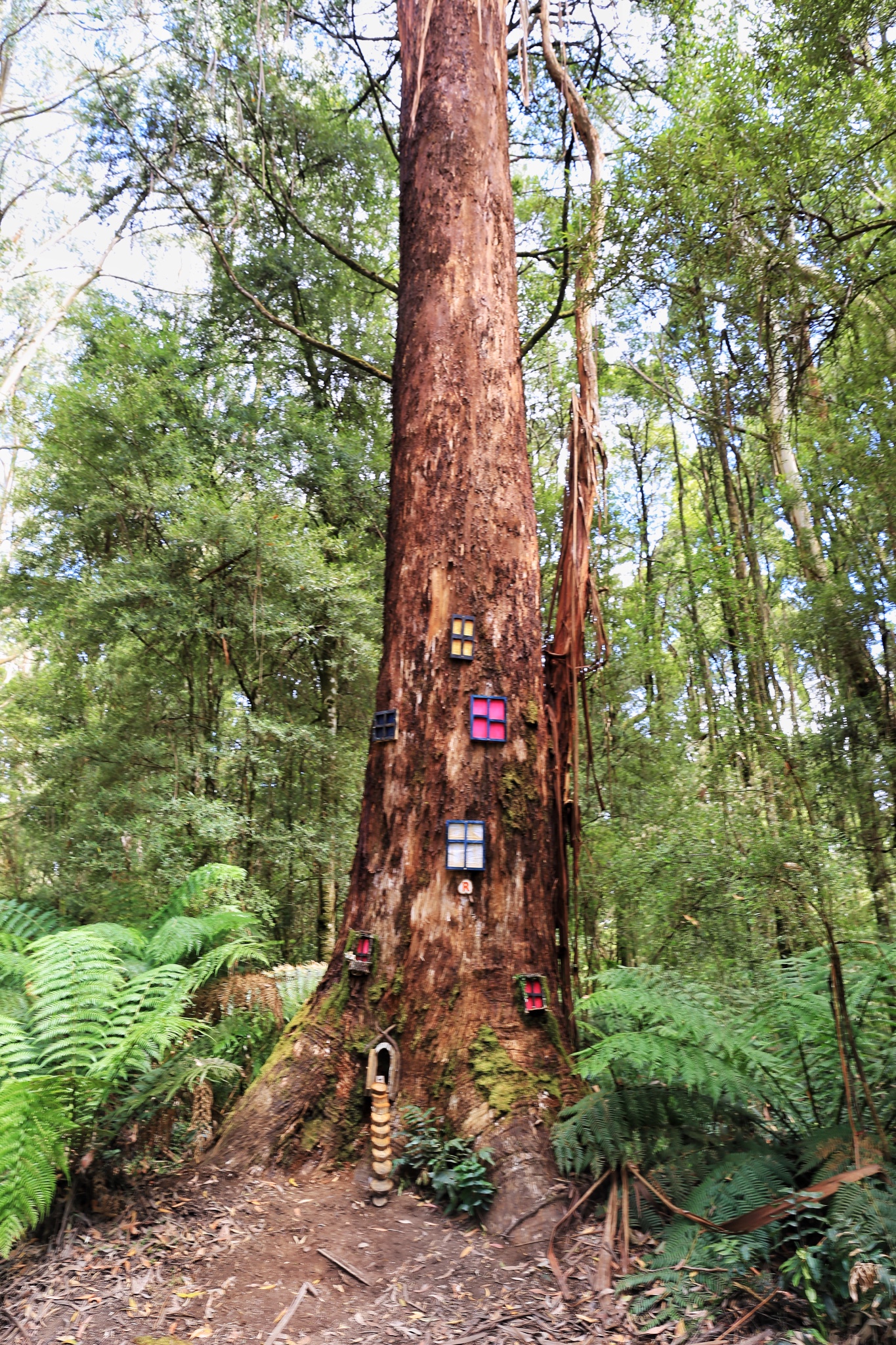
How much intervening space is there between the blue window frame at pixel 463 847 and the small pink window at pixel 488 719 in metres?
0.37

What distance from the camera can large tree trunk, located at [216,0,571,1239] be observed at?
9.71ft

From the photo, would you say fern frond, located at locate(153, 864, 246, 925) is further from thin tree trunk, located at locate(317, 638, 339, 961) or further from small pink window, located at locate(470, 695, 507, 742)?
thin tree trunk, located at locate(317, 638, 339, 961)

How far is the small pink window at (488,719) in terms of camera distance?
3281 mm

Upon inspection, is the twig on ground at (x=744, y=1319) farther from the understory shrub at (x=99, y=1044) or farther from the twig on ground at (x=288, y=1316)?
the understory shrub at (x=99, y=1044)

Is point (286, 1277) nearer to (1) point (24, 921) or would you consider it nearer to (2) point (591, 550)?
(1) point (24, 921)

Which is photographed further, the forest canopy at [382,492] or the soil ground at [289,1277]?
the forest canopy at [382,492]

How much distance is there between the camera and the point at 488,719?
3.30 metres

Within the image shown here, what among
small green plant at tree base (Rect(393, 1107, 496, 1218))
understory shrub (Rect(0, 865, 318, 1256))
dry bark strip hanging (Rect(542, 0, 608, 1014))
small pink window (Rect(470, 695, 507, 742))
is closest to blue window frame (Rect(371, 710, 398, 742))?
small pink window (Rect(470, 695, 507, 742))

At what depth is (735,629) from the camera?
770 centimetres

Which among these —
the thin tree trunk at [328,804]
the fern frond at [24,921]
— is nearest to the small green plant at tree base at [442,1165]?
the fern frond at [24,921]

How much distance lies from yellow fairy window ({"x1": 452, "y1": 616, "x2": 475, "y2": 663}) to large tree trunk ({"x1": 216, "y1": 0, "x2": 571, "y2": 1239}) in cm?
3

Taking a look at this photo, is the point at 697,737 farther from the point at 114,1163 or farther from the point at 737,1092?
the point at 114,1163

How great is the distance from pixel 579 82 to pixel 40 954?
784cm

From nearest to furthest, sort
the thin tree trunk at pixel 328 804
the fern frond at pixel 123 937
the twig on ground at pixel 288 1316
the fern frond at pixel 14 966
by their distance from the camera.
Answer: the twig on ground at pixel 288 1316, the fern frond at pixel 14 966, the fern frond at pixel 123 937, the thin tree trunk at pixel 328 804
